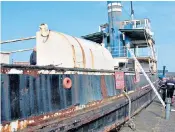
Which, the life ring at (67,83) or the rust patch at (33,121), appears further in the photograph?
the life ring at (67,83)

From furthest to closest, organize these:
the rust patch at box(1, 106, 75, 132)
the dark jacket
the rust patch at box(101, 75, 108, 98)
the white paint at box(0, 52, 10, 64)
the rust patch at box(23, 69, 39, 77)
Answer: the rust patch at box(101, 75, 108, 98) < the dark jacket < the white paint at box(0, 52, 10, 64) < the rust patch at box(23, 69, 39, 77) < the rust patch at box(1, 106, 75, 132)

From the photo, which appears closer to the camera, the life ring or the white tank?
the life ring

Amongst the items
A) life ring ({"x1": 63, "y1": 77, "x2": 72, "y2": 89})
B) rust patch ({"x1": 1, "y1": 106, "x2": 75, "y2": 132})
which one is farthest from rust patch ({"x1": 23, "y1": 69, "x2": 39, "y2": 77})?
life ring ({"x1": 63, "y1": 77, "x2": 72, "y2": 89})

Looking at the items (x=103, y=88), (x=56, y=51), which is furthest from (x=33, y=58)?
(x=103, y=88)

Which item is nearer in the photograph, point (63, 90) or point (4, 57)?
point (4, 57)

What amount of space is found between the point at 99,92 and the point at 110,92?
1.02 m

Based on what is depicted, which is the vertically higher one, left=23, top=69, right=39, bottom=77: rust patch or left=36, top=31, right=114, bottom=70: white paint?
Result: left=36, top=31, right=114, bottom=70: white paint

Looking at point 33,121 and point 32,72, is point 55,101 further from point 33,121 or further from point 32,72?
point 32,72

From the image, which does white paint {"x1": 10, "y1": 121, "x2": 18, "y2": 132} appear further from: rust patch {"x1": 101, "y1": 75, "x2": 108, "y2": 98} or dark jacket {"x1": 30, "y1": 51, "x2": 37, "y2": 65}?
rust patch {"x1": 101, "y1": 75, "x2": 108, "y2": 98}

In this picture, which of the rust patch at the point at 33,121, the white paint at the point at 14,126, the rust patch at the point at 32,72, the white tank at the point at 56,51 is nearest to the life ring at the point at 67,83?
the rust patch at the point at 33,121

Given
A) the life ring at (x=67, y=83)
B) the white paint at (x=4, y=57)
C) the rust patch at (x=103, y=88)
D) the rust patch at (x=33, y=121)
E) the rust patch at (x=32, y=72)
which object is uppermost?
the white paint at (x=4, y=57)

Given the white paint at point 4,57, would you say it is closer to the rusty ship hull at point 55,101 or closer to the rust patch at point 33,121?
the rusty ship hull at point 55,101

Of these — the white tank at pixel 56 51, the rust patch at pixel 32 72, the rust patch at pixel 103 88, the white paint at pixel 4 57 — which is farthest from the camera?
the rust patch at pixel 103 88

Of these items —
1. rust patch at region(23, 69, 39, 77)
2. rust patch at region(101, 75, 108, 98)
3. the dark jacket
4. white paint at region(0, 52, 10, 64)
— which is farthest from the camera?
rust patch at region(101, 75, 108, 98)
